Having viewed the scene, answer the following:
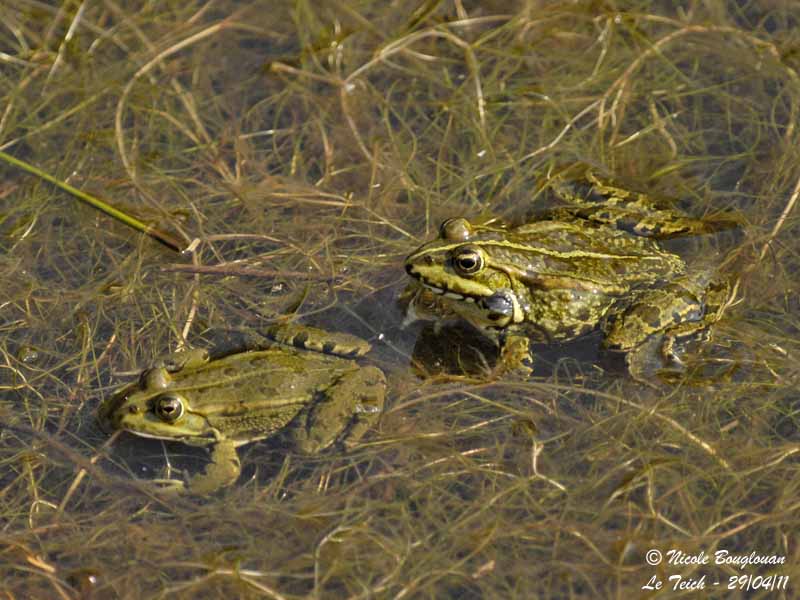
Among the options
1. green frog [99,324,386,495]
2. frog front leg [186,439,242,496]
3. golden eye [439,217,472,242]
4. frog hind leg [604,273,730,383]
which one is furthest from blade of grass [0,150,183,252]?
frog hind leg [604,273,730,383]

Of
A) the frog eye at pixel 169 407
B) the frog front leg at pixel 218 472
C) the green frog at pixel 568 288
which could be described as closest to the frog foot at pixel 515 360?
the green frog at pixel 568 288

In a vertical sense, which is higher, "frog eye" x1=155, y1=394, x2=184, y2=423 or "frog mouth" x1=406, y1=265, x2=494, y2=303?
"frog mouth" x1=406, y1=265, x2=494, y2=303

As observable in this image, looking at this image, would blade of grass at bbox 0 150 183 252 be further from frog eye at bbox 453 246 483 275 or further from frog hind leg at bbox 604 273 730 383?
frog hind leg at bbox 604 273 730 383

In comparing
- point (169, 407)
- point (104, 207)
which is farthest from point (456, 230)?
point (104, 207)

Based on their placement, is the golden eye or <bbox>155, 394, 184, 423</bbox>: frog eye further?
the golden eye

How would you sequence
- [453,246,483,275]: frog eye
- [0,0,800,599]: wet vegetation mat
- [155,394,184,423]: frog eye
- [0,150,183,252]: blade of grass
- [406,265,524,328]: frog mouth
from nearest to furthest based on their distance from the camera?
[0,0,800,599]: wet vegetation mat, [155,394,184,423]: frog eye, [453,246,483,275]: frog eye, [406,265,524,328]: frog mouth, [0,150,183,252]: blade of grass

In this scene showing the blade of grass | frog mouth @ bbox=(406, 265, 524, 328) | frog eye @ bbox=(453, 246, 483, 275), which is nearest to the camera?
frog eye @ bbox=(453, 246, 483, 275)

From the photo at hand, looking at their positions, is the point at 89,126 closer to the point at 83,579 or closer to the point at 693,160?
the point at 83,579
